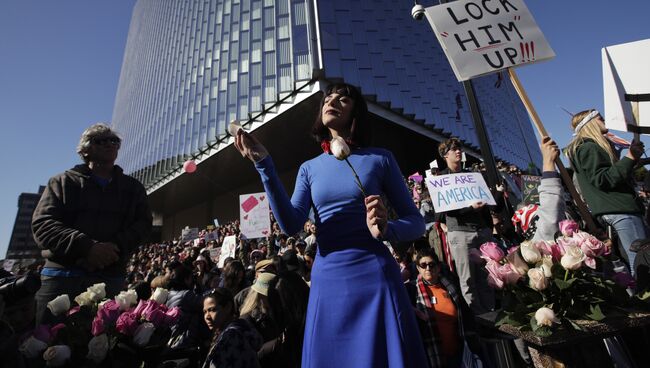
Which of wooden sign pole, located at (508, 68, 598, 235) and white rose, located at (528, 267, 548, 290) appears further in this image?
wooden sign pole, located at (508, 68, 598, 235)

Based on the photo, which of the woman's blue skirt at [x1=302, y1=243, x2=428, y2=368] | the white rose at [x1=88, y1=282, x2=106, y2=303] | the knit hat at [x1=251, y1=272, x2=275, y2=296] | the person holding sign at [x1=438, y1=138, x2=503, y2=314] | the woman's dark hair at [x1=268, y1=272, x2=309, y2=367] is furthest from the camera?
the person holding sign at [x1=438, y1=138, x2=503, y2=314]

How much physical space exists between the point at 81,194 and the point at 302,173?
1.80 metres

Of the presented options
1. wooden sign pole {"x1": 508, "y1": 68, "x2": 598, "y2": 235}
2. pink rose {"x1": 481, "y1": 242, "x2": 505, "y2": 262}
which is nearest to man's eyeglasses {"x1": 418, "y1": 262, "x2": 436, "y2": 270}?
wooden sign pole {"x1": 508, "y1": 68, "x2": 598, "y2": 235}

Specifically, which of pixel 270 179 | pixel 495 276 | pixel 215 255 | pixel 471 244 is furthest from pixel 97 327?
pixel 215 255

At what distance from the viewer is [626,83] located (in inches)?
107

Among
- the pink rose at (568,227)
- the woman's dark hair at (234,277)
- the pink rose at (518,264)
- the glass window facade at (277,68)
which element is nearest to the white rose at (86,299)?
the pink rose at (518,264)

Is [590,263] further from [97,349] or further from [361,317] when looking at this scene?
[97,349]

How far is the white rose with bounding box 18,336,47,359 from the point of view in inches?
51.9

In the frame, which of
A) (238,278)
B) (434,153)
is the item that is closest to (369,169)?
(238,278)

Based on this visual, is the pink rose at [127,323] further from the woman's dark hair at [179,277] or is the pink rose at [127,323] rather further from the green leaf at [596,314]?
the woman's dark hair at [179,277]

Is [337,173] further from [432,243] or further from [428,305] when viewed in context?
[432,243]

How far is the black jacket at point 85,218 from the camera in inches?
81.6

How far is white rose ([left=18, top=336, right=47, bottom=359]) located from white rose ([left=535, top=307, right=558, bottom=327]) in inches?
80.2

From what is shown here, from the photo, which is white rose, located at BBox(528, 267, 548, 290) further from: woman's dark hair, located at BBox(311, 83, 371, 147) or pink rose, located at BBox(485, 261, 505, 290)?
woman's dark hair, located at BBox(311, 83, 371, 147)
